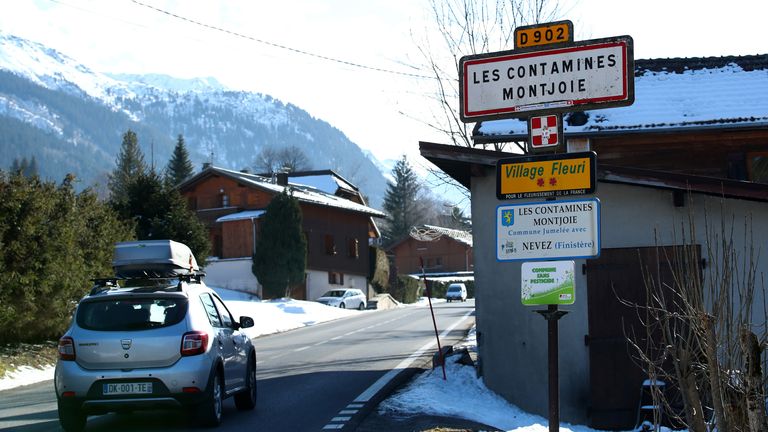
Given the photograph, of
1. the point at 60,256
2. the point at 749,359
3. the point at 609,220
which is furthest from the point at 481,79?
the point at 60,256

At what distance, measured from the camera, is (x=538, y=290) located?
7.03 m

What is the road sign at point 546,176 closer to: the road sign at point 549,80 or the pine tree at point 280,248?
the road sign at point 549,80

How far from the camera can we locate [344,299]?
5459 cm

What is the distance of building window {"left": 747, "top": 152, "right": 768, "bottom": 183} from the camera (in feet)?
62.0

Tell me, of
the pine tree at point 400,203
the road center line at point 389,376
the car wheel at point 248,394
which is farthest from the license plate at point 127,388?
the pine tree at point 400,203

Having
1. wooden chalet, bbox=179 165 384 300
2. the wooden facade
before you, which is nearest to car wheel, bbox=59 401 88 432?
→ wooden chalet, bbox=179 165 384 300

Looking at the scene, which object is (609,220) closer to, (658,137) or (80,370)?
(658,137)

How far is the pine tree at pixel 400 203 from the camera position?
11181 centimetres

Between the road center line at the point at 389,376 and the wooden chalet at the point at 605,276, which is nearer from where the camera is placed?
the wooden chalet at the point at 605,276

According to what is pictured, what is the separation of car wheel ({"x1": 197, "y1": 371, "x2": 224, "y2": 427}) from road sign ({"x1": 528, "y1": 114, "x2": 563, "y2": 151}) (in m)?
5.46

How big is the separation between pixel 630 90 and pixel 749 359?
219 centimetres

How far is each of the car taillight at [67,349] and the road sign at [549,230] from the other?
590 cm

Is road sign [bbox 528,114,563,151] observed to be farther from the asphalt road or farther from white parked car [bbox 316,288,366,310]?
white parked car [bbox 316,288,366,310]

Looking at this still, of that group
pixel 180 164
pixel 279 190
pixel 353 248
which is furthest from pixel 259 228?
pixel 180 164
